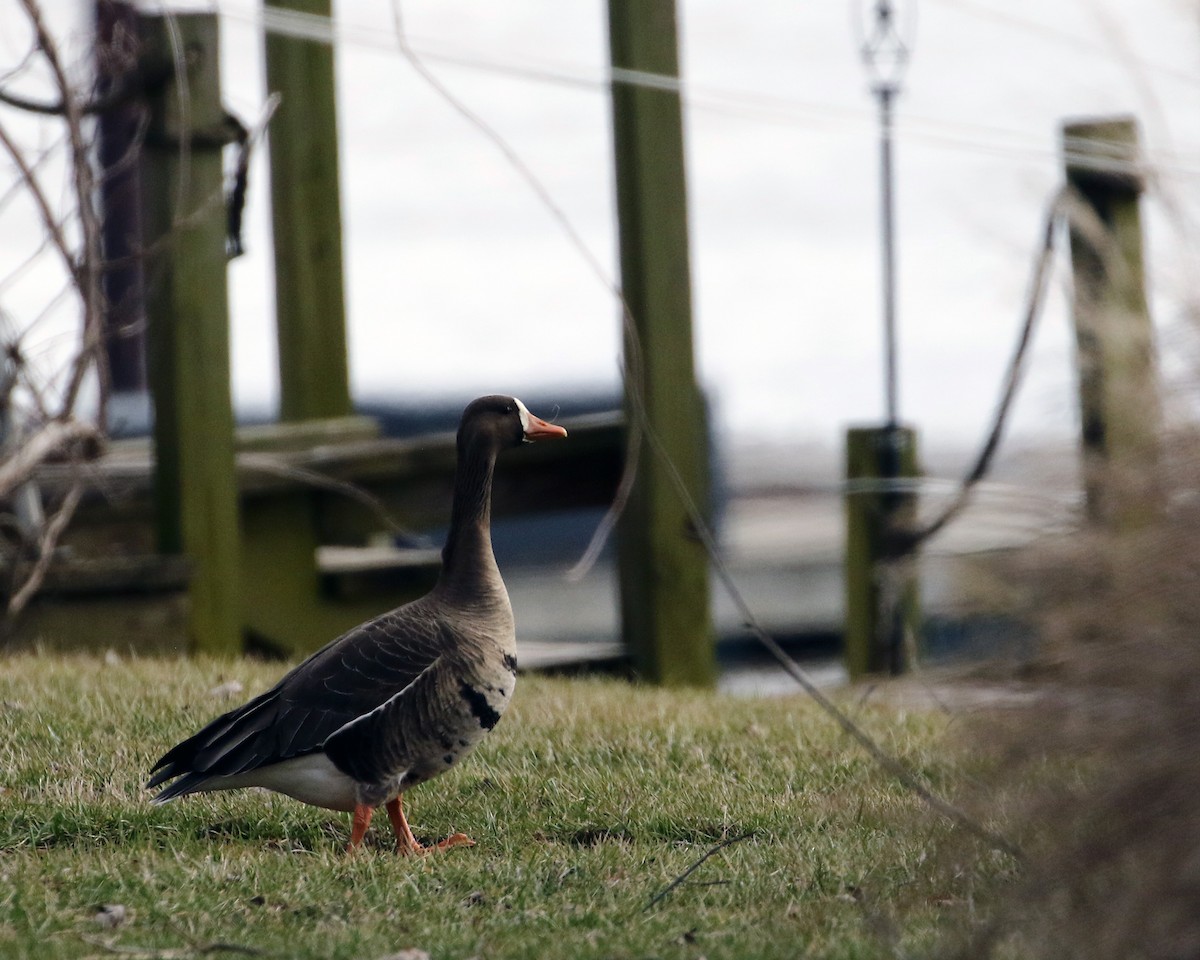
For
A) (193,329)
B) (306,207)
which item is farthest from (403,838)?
(306,207)

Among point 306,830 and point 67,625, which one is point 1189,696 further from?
point 67,625

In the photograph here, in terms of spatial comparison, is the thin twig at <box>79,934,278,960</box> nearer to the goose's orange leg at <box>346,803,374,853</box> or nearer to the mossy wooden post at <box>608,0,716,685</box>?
the goose's orange leg at <box>346,803,374,853</box>

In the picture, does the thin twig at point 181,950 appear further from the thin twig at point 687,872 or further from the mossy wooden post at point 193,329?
the mossy wooden post at point 193,329

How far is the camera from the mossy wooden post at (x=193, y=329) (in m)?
7.59

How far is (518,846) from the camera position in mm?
4555

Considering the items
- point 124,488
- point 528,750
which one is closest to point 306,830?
point 528,750

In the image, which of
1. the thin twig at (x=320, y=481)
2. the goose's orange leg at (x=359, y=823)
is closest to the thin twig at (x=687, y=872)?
the goose's orange leg at (x=359, y=823)

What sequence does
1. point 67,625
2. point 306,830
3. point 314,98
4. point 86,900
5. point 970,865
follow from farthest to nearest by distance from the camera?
point 314,98 < point 67,625 < point 306,830 < point 86,900 < point 970,865

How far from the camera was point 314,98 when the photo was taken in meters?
8.84

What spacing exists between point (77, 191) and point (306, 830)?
11.6 feet

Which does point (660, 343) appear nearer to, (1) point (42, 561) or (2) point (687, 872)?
(1) point (42, 561)

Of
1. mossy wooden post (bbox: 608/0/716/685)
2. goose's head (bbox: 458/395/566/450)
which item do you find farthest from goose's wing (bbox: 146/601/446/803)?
mossy wooden post (bbox: 608/0/716/685)

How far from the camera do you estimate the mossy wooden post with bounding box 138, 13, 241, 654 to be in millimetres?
7590

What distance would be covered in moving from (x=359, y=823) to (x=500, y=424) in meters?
1.26
